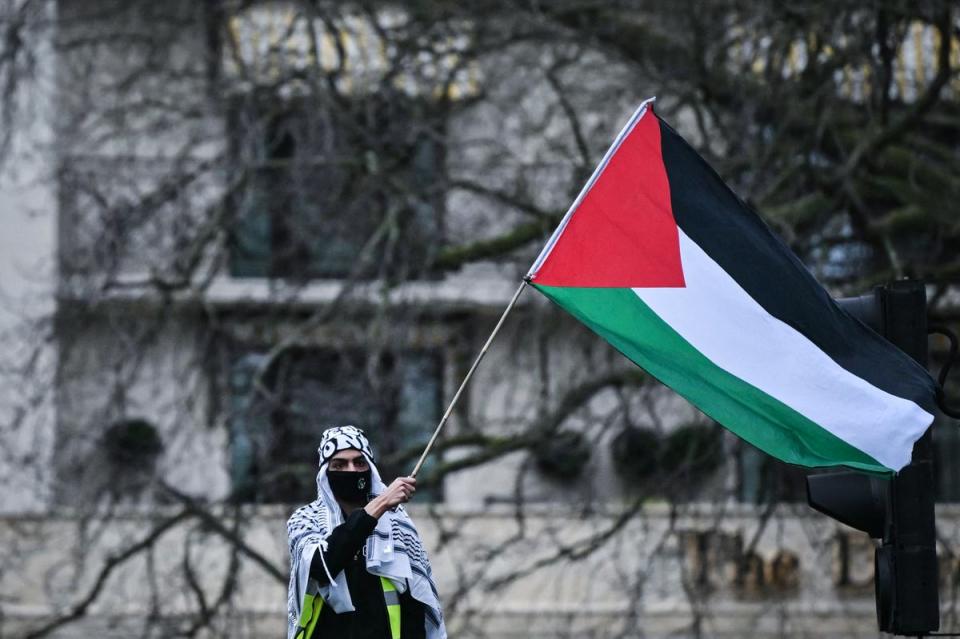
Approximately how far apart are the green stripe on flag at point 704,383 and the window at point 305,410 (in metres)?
5.96

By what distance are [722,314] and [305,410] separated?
23.6 feet

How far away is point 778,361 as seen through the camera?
7.32 metres

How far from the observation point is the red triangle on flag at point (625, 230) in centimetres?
766

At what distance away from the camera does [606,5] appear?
1481cm

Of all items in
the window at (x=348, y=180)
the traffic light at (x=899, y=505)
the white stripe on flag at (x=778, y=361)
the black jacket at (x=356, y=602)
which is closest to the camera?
the black jacket at (x=356, y=602)

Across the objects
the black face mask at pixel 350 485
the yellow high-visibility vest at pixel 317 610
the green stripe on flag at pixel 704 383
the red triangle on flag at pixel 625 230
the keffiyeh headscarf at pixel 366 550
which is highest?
the red triangle on flag at pixel 625 230

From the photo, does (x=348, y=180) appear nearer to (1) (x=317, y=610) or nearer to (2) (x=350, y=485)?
(2) (x=350, y=485)

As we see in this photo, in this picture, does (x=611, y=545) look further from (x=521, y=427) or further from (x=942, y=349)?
(x=942, y=349)

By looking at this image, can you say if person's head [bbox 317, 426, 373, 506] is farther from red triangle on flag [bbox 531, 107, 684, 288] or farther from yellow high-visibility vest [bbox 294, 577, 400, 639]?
red triangle on flag [bbox 531, 107, 684, 288]

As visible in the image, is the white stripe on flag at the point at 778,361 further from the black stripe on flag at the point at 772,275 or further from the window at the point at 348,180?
the window at the point at 348,180

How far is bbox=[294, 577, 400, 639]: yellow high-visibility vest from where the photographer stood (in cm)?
680

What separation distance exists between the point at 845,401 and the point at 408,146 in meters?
7.61

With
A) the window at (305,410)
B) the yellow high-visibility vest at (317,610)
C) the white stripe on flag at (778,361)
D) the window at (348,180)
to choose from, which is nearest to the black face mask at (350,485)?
the yellow high-visibility vest at (317,610)

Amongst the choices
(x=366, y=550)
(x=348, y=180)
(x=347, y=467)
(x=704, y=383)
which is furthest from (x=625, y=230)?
(x=348, y=180)
